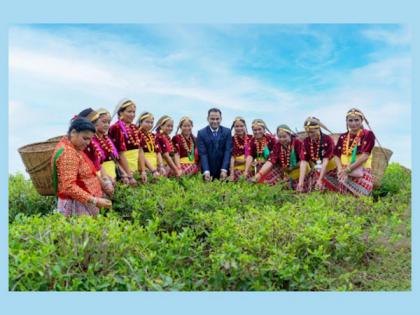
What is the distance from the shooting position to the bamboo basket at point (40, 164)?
586 cm

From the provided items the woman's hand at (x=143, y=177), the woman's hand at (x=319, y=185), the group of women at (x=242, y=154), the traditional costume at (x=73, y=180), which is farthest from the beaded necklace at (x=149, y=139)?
the woman's hand at (x=319, y=185)

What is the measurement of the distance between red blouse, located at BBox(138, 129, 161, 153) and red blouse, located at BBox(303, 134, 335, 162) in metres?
2.28

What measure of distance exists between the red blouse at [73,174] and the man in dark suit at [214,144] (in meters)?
3.05

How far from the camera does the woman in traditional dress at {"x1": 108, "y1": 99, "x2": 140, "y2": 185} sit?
6.60 m

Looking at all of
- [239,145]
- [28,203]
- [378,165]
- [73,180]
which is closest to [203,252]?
[73,180]

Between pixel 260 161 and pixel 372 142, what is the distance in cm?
181

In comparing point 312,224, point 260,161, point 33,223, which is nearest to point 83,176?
point 33,223

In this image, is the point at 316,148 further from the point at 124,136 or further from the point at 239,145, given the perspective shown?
the point at 124,136

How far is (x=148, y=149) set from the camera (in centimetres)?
730

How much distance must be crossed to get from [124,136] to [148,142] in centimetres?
55

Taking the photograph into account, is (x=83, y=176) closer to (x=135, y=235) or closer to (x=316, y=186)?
(x=135, y=235)

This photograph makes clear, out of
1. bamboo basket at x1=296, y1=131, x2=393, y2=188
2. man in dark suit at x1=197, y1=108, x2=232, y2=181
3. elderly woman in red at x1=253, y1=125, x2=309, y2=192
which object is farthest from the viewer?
bamboo basket at x1=296, y1=131, x2=393, y2=188

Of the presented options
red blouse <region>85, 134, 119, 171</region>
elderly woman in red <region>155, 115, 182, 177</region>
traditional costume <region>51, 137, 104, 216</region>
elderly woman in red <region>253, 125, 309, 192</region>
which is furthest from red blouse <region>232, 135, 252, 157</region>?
traditional costume <region>51, 137, 104, 216</region>

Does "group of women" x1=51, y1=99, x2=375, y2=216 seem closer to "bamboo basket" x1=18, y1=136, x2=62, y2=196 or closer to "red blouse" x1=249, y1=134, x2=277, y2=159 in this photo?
"red blouse" x1=249, y1=134, x2=277, y2=159
